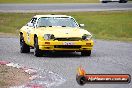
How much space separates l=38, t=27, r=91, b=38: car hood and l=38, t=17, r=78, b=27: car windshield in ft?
1.62

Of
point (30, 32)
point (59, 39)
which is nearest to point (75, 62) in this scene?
point (59, 39)

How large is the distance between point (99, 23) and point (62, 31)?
1728 centimetres

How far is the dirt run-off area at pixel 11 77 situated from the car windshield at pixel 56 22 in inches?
190

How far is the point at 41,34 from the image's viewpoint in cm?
1777

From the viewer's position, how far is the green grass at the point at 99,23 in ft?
104

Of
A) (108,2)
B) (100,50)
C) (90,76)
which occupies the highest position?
(90,76)

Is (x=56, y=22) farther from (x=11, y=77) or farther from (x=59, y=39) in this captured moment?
(x=11, y=77)

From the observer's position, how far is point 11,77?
12328mm

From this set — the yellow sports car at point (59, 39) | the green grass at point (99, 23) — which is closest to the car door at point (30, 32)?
the yellow sports car at point (59, 39)

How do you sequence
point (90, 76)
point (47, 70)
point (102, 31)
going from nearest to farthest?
point (90, 76) → point (47, 70) → point (102, 31)

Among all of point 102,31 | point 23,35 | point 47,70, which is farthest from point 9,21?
point 47,70

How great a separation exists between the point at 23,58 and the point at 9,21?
69.1 ft

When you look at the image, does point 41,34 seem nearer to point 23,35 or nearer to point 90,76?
point 23,35

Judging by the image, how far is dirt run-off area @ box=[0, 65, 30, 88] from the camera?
11213 mm
